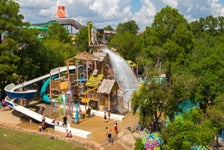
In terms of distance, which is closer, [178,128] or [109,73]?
[178,128]

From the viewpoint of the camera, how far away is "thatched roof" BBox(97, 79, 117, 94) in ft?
97.9

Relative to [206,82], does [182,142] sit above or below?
below

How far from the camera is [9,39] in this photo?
33938 millimetres

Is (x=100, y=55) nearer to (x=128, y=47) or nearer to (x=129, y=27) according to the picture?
(x=128, y=47)

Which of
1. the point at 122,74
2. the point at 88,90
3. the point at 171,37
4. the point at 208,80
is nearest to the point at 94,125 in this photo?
the point at 88,90

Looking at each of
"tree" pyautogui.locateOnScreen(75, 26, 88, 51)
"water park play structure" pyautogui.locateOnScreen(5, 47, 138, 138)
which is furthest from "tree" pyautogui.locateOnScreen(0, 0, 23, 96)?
"tree" pyautogui.locateOnScreen(75, 26, 88, 51)

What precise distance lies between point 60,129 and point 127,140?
6.61 meters

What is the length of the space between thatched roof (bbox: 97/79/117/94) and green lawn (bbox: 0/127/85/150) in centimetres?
873

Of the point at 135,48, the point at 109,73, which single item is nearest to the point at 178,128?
the point at 109,73

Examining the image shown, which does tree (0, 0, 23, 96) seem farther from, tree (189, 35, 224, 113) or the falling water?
tree (189, 35, 224, 113)

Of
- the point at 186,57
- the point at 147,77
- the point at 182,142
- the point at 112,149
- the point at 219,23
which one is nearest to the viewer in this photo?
the point at 182,142

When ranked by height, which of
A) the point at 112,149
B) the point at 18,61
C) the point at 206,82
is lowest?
the point at 112,149

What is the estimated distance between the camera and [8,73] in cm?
3422

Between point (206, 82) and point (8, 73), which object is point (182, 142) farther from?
point (8, 73)
